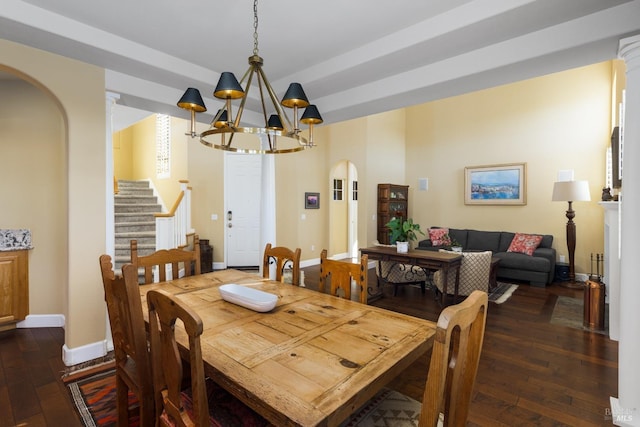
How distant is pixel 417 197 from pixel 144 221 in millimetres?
5903

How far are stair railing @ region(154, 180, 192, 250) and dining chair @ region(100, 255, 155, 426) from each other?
11.0ft

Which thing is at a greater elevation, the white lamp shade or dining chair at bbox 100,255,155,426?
the white lamp shade

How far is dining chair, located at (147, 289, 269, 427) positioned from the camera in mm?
1046

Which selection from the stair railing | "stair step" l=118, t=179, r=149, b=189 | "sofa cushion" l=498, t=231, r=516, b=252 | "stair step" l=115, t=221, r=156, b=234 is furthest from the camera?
"stair step" l=118, t=179, r=149, b=189

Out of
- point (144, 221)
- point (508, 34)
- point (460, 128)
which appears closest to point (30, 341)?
point (144, 221)

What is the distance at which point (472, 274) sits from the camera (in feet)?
13.8

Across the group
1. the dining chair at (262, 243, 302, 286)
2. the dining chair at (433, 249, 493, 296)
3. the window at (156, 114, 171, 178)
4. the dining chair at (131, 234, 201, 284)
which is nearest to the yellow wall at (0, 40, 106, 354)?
the dining chair at (131, 234, 201, 284)

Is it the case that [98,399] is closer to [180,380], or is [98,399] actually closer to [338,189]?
[180,380]

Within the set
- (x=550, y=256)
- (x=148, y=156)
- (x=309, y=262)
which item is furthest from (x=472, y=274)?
(x=148, y=156)

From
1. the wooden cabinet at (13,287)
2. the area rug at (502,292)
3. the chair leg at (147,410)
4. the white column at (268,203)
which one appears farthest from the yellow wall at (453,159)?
the chair leg at (147,410)

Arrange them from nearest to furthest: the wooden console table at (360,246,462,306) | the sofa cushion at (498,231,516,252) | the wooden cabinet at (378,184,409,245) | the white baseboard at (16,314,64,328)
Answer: the white baseboard at (16,314,64,328) → the wooden console table at (360,246,462,306) → the sofa cushion at (498,231,516,252) → the wooden cabinet at (378,184,409,245)

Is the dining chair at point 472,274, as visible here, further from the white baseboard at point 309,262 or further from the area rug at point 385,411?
the white baseboard at point 309,262

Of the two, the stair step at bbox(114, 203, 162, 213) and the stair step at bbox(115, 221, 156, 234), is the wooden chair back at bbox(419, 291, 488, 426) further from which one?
the stair step at bbox(114, 203, 162, 213)

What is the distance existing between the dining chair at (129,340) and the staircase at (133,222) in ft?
11.0
